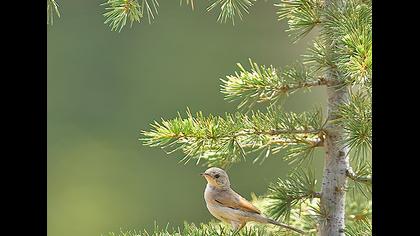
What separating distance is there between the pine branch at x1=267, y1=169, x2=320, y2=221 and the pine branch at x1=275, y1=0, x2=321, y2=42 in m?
0.26

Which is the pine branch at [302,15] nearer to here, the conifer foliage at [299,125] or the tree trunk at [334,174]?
the conifer foliage at [299,125]

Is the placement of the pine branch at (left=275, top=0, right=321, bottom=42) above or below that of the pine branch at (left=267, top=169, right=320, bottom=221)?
above

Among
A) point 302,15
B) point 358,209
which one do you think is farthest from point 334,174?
point 358,209

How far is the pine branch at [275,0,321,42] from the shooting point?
1.22 meters

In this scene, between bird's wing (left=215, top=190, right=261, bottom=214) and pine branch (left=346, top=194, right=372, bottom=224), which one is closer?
bird's wing (left=215, top=190, right=261, bottom=214)

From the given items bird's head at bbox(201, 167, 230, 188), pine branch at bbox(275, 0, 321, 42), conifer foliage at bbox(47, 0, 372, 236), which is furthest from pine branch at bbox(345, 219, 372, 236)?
pine branch at bbox(275, 0, 321, 42)

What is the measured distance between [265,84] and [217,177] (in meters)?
0.19

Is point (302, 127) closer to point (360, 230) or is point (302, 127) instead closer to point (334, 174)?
point (334, 174)

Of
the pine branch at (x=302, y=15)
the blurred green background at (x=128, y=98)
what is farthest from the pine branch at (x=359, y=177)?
the blurred green background at (x=128, y=98)

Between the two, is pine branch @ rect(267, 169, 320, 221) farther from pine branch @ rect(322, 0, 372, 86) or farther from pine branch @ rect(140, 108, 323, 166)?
pine branch @ rect(322, 0, 372, 86)
